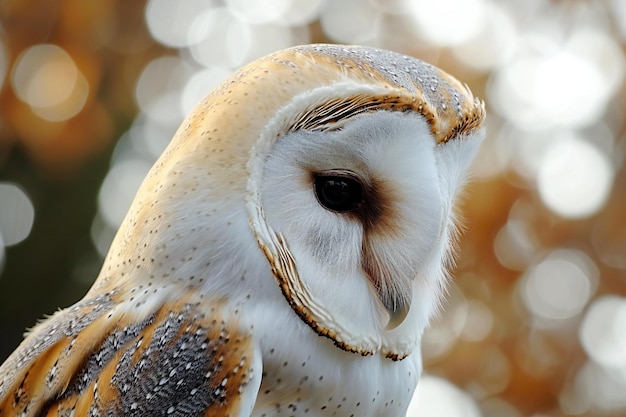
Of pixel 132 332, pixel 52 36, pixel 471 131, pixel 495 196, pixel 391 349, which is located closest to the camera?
pixel 132 332

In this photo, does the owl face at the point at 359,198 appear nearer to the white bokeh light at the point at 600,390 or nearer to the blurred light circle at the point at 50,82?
the blurred light circle at the point at 50,82

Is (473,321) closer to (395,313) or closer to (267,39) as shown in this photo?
(267,39)

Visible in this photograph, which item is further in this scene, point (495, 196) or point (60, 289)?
point (60, 289)

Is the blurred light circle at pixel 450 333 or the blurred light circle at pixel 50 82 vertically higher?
the blurred light circle at pixel 50 82

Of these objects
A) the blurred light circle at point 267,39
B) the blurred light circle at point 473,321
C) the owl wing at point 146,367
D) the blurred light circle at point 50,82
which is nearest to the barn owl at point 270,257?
the owl wing at point 146,367

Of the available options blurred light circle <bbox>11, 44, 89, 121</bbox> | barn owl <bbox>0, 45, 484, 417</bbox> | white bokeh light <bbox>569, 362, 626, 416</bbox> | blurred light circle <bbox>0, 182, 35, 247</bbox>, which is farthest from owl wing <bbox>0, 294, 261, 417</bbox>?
blurred light circle <bbox>0, 182, 35, 247</bbox>

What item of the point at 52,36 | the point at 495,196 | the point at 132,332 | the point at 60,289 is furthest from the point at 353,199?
the point at 60,289

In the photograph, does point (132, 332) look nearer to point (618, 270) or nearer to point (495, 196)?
point (495, 196)

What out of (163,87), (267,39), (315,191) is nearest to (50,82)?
(267,39)
